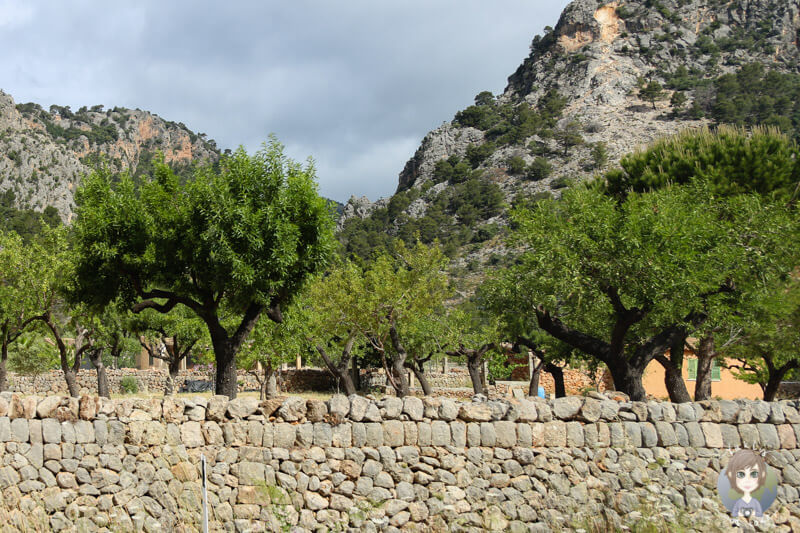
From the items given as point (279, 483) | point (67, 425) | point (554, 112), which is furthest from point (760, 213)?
point (554, 112)

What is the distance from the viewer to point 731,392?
111 feet

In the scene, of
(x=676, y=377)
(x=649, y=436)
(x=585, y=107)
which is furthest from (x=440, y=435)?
(x=585, y=107)

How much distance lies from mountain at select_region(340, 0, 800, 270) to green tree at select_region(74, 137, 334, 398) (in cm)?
5508

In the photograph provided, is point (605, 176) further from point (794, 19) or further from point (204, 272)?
point (794, 19)

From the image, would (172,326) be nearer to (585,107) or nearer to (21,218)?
(21,218)

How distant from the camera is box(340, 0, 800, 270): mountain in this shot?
3354 inches

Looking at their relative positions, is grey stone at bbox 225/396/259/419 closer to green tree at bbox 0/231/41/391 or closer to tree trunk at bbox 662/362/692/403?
tree trunk at bbox 662/362/692/403

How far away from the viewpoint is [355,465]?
26.5 ft

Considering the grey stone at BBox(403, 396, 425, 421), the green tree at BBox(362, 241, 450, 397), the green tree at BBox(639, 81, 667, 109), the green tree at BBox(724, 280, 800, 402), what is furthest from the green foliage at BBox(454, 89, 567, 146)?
the grey stone at BBox(403, 396, 425, 421)

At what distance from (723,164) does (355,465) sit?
1738 centimetres

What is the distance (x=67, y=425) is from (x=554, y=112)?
10806 cm

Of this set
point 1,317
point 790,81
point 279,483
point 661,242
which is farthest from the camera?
point 790,81

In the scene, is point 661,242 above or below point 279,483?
above

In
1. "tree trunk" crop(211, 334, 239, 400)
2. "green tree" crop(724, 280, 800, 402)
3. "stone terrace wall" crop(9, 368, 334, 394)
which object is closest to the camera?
"tree trunk" crop(211, 334, 239, 400)
